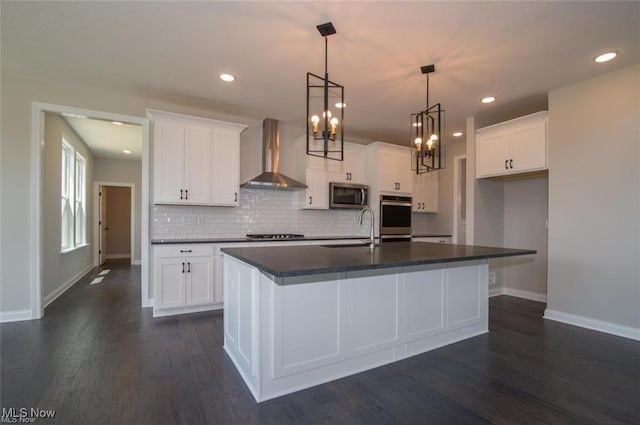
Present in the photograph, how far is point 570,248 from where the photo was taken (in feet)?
11.3

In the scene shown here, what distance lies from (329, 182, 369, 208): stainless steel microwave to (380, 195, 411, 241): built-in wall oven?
310 millimetres

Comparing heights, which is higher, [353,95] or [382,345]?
[353,95]

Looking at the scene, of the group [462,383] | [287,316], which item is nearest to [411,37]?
[287,316]

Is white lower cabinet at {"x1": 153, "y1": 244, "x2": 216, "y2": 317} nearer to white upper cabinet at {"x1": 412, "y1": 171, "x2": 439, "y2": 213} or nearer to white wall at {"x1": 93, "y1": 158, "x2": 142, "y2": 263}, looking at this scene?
white upper cabinet at {"x1": 412, "y1": 171, "x2": 439, "y2": 213}

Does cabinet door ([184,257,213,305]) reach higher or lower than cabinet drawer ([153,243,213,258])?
lower

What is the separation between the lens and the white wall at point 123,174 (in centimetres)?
769

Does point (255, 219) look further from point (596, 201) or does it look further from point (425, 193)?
point (596, 201)

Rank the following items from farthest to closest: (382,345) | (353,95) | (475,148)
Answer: (475,148), (353,95), (382,345)

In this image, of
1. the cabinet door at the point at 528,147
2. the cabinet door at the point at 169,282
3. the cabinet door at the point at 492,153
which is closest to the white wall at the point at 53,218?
the cabinet door at the point at 169,282

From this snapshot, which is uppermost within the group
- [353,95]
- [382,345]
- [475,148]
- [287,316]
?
[353,95]

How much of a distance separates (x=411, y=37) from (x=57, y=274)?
5.54m

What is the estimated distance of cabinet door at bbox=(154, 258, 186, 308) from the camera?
3.56m

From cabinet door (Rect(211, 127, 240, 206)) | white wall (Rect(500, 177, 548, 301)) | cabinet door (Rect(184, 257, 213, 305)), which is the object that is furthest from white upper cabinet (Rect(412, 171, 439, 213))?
cabinet door (Rect(184, 257, 213, 305))

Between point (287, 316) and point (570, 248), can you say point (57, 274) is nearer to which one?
point (287, 316)
